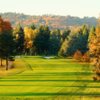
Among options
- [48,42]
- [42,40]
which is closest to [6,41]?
[42,40]

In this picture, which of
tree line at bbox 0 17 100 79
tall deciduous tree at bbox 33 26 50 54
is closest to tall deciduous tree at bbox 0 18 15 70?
tree line at bbox 0 17 100 79

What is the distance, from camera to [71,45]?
127000mm

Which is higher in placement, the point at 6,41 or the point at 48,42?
the point at 6,41

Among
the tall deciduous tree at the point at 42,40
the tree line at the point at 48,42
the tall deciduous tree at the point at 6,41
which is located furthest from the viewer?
the tall deciduous tree at the point at 42,40

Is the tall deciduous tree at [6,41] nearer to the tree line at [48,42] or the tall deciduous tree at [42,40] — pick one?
the tree line at [48,42]

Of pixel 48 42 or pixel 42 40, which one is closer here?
pixel 42 40

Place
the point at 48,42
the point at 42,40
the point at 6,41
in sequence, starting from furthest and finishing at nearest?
the point at 48,42, the point at 42,40, the point at 6,41

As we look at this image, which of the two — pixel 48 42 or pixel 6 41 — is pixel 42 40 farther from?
pixel 6 41

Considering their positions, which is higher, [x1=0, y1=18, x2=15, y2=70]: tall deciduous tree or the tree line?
[x1=0, y1=18, x2=15, y2=70]: tall deciduous tree

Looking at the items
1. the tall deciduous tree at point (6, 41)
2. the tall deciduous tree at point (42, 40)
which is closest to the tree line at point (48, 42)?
the tall deciduous tree at point (42, 40)

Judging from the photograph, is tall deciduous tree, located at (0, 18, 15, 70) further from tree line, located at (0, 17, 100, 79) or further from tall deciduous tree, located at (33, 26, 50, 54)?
tall deciduous tree, located at (33, 26, 50, 54)

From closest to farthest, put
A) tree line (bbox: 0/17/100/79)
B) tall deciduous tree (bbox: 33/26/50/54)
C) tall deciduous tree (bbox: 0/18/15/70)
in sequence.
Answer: tall deciduous tree (bbox: 0/18/15/70) → tree line (bbox: 0/17/100/79) → tall deciduous tree (bbox: 33/26/50/54)

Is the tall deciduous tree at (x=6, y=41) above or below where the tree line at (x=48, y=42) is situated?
above

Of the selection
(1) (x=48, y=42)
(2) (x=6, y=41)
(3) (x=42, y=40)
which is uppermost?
(2) (x=6, y=41)
